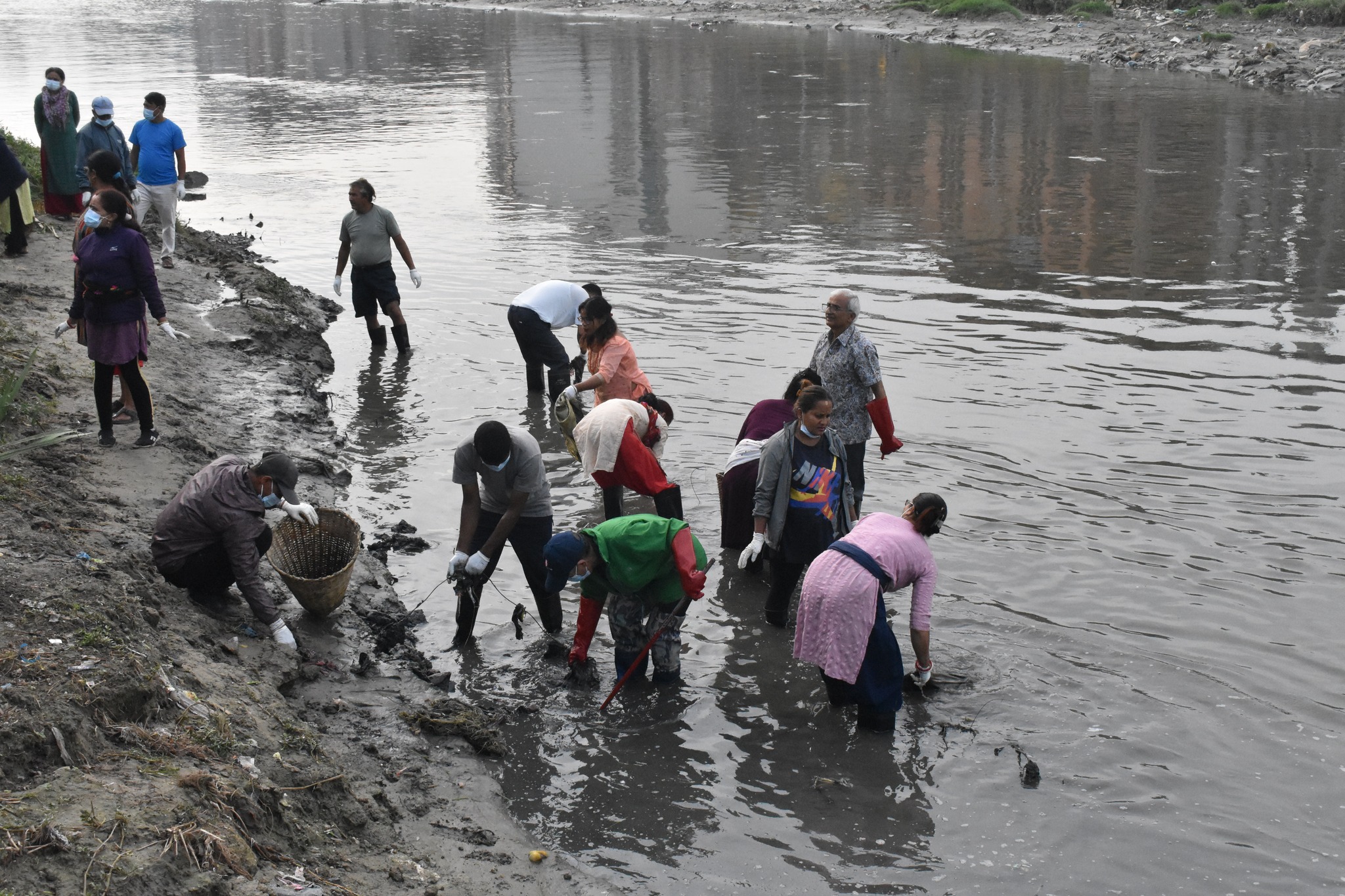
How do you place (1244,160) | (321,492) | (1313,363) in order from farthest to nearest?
(1244,160) → (1313,363) → (321,492)

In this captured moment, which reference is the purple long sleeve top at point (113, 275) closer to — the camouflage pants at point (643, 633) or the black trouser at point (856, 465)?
the camouflage pants at point (643, 633)

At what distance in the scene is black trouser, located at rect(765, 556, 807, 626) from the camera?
7.09m

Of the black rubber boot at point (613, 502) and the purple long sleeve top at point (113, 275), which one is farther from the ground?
the purple long sleeve top at point (113, 275)

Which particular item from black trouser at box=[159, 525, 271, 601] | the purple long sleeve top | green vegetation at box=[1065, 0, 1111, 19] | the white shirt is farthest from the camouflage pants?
green vegetation at box=[1065, 0, 1111, 19]

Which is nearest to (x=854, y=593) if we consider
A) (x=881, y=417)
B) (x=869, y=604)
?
Answer: (x=869, y=604)

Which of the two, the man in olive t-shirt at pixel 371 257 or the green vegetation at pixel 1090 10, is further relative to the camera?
the green vegetation at pixel 1090 10

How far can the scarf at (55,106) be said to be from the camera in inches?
473

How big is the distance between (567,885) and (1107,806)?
2.62m

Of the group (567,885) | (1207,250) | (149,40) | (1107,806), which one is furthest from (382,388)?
(149,40)

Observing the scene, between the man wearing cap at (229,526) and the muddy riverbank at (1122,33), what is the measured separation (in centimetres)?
3023

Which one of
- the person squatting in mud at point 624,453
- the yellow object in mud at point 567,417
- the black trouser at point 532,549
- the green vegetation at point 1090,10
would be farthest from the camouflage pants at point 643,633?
the green vegetation at point 1090,10

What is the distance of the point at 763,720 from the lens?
6414 millimetres

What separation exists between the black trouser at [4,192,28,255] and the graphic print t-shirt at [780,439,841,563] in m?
8.91

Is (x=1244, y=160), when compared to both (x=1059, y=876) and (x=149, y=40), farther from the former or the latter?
(x=149, y=40)
